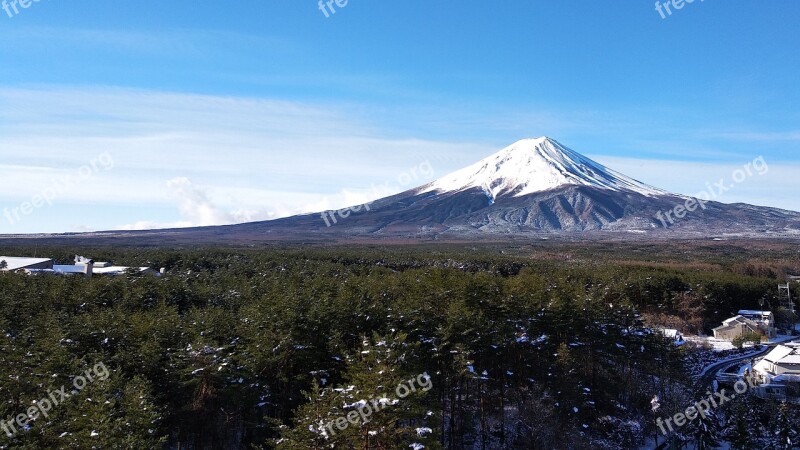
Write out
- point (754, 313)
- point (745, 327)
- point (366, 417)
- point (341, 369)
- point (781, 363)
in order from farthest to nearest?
point (754, 313) → point (745, 327) → point (781, 363) → point (341, 369) → point (366, 417)

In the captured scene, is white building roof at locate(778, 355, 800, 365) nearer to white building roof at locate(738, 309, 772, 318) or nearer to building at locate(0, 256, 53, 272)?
white building roof at locate(738, 309, 772, 318)

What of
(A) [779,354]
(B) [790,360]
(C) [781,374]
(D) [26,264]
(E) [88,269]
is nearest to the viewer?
(C) [781,374]

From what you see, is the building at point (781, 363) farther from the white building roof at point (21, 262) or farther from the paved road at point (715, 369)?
the white building roof at point (21, 262)

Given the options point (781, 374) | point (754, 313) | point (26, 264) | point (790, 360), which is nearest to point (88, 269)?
point (26, 264)

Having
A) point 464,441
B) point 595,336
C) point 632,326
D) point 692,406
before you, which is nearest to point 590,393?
point 595,336

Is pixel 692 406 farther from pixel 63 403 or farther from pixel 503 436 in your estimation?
pixel 63 403

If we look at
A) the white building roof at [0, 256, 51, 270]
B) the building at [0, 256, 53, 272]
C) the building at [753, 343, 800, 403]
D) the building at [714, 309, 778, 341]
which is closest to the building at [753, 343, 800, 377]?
the building at [753, 343, 800, 403]

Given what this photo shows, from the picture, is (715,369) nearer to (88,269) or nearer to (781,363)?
(781,363)

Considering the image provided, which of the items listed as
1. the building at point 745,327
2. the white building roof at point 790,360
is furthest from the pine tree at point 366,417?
the building at point 745,327
